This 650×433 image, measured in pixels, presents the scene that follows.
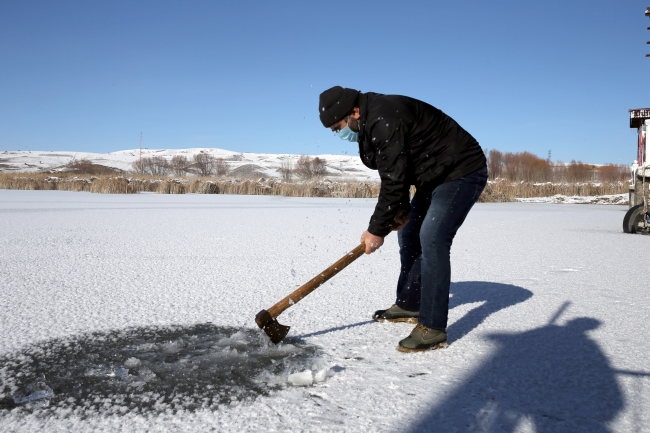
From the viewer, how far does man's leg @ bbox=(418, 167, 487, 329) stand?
222cm

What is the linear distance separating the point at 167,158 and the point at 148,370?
233ft

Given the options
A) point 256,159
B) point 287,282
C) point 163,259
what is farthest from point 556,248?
point 256,159

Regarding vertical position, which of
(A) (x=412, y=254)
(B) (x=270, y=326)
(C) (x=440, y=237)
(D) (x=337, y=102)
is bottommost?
(B) (x=270, y=326)

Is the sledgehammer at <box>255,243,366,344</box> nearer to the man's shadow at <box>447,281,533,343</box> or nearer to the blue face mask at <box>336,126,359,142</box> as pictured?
the blue face mask at <box>336,126,359,142</box>

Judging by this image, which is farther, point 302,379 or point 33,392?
point 302,379

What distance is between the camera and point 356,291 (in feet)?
11.5

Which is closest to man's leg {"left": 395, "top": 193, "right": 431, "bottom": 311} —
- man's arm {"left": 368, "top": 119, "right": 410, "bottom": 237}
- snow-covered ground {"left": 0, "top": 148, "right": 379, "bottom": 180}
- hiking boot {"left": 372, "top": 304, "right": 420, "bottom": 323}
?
hiking boot {"left": 372, "top": 304, "right": 420, "bottom": 323}

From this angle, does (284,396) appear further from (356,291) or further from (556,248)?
(556,248)

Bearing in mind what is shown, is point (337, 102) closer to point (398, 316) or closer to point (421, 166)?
point (421, 166)

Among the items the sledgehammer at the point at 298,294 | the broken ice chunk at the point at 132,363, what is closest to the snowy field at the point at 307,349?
the broken ice chunk at the point at 132,363

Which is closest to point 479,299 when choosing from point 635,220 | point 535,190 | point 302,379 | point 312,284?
point 312,284

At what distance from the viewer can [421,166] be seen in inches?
88.5

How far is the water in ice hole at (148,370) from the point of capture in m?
1.69

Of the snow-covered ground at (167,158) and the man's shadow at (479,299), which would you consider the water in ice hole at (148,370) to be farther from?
the snow-covered ground at (167,158)
